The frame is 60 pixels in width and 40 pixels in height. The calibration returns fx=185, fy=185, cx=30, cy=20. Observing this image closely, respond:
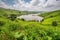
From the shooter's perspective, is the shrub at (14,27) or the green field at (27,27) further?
the shrub at (14,27)

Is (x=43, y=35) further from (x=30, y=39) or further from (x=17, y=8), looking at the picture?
(x=17, y=8)

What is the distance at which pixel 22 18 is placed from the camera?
3.80 m

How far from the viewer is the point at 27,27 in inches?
143

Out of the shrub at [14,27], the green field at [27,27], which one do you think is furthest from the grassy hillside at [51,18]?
the shrub at [14,27]

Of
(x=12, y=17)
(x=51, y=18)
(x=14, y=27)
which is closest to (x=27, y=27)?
(x=14, y=27)

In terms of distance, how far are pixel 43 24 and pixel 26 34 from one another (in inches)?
17.7

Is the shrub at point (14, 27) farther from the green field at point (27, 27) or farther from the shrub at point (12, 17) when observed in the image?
the shrub at point (12, 17)

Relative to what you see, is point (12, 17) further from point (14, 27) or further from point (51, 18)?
point (51, 18)

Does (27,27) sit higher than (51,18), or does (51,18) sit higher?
(51,18)

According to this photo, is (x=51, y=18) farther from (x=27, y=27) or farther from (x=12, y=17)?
(x=12, y=17)

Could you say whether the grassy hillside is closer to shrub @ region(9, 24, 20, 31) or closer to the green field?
the green field

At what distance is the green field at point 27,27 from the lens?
339 centimetres

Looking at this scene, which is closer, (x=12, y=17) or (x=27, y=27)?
(x=27, y=27)

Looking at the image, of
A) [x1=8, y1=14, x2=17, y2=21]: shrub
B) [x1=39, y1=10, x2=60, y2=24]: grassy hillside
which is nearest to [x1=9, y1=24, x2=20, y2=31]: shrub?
[x1=8, y1=14, x2=17, y2=21]: shrub
